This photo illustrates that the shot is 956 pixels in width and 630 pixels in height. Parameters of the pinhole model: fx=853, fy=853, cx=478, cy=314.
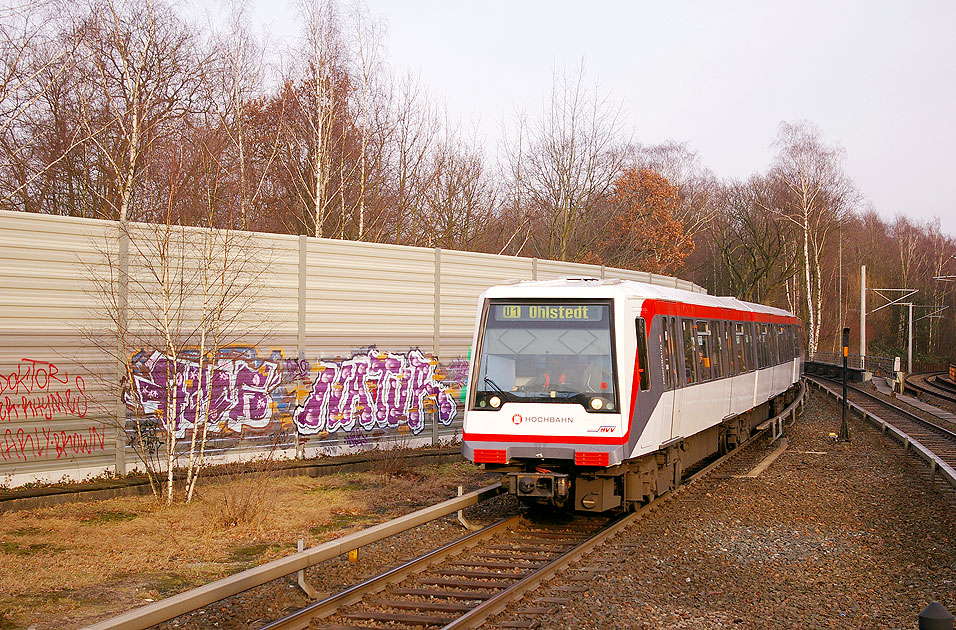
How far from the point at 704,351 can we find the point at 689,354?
3.84 ft

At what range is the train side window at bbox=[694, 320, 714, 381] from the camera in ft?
44.8

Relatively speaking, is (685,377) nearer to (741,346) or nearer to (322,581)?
(741,346)

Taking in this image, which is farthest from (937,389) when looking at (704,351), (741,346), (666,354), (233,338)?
(233,338)

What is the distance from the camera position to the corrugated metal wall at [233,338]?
1108cm

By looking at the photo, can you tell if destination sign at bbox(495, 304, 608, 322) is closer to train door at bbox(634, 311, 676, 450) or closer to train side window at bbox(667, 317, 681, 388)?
train door at bbox(634, 311, 676, 450)

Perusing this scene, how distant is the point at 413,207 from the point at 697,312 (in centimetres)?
1569

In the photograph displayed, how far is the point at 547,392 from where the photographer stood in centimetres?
1017

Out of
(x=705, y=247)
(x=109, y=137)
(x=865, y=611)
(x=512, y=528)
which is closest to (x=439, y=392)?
(x=512, y=528)

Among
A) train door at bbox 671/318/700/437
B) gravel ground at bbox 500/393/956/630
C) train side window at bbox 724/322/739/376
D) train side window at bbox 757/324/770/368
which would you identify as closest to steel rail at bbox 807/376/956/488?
gravel ground at bbox 500/393/956/630

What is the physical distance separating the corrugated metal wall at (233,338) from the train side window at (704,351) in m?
5.45

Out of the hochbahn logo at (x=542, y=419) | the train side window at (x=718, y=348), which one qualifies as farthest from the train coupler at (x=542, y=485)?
the train side window at (x=718, y=348)

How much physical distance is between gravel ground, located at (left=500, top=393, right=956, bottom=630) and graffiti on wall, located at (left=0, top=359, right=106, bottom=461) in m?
6.97

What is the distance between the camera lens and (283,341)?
14250 millimetres

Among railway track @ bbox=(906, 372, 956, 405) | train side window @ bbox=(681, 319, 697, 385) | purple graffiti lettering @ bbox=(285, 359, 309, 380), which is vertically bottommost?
railway track @ bbox=(906, 372, 956, 405)
